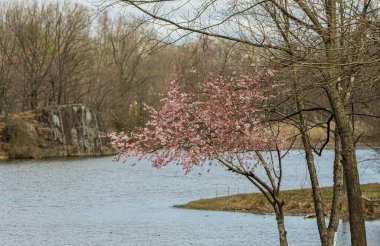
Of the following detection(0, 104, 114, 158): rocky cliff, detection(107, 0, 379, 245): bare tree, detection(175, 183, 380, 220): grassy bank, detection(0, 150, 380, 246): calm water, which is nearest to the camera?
detection(107, 0, 379, 245): bare tree

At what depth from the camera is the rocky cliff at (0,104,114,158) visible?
229 feet

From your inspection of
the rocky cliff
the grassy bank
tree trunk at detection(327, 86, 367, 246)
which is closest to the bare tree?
tree trunk at detection(327, 86, 367, 246)

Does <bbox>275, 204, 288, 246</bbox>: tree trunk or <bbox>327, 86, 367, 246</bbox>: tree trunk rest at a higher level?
<bbox>327, 86, 367, 246</bbox>: tree trunk

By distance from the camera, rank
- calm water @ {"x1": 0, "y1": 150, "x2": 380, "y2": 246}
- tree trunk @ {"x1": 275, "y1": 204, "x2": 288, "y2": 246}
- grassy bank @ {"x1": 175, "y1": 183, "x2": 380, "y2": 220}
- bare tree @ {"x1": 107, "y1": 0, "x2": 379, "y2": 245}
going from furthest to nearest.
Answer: grassy bank @ {"x1": 175, "y1": 183, "x2": 380, "y2": 220} → calm water @ {"x1": 0, "y1": 150, "x2": 380, "y2": 246} → tree trunk @ {"x1": 275, "y1": 204, "x2": 288, "y2": 246} → bare tree @ {"x1": 107, "y1": 0, "x2": 379, "y2": 245}

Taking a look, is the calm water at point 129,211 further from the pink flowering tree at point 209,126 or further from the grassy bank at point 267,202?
the pink flowering tree at point 209,126

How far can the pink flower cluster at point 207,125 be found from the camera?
14.0 meters

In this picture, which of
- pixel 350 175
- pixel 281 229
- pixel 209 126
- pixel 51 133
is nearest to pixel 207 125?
pixel 209 126

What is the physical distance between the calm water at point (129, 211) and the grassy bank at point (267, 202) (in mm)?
1174

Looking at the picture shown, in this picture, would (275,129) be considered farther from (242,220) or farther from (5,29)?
(5,29)

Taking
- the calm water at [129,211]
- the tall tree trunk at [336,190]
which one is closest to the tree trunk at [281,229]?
the tall tree trunk at [336,190]

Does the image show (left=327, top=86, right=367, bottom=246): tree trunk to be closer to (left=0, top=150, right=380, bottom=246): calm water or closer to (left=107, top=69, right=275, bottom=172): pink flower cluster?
(left=107, top=69, right=275, bottom=172): pink flower cluster

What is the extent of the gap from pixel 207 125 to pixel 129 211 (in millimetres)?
19250

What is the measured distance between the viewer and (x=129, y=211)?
108 feet

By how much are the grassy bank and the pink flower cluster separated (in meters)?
15.8
